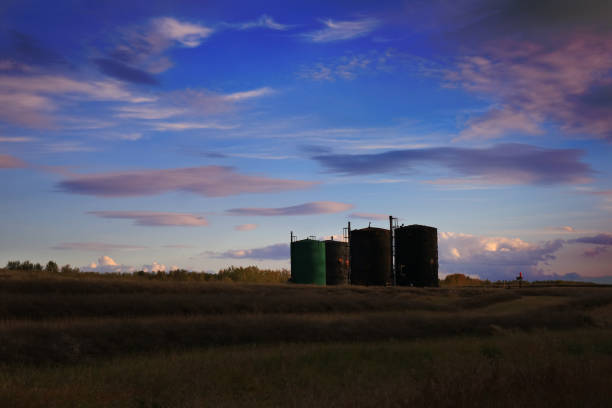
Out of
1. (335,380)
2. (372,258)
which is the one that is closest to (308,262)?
(372,258)

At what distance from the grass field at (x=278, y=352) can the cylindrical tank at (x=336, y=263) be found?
92.5ft

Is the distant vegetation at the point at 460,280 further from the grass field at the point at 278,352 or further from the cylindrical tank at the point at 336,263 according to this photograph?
the grass field at the point at 278,352

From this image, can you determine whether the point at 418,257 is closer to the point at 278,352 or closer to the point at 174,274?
the point at 174,274

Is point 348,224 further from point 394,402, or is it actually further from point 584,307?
point 394,402

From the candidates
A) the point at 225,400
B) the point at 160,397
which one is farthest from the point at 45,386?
the point at 225,400

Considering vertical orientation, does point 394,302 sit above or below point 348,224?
below

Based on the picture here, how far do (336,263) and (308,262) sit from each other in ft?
15.3

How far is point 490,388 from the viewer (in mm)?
9758

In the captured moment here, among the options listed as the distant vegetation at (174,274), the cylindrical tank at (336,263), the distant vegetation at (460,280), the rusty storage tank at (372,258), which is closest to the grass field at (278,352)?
the distant vegetation at (174,274)

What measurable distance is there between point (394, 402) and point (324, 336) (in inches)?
544

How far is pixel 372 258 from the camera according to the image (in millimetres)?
58000

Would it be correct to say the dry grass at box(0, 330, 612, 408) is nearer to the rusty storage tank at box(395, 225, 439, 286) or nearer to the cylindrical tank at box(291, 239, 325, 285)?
the rusty storage tank at box(395, 225, 439, 286)

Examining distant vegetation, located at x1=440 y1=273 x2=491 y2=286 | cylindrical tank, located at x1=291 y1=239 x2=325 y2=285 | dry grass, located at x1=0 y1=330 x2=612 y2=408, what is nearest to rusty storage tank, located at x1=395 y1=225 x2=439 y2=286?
cylindrical tank, located at x1=291 y1=239 x2=325 y2=285

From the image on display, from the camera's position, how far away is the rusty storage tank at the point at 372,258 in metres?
57.8
